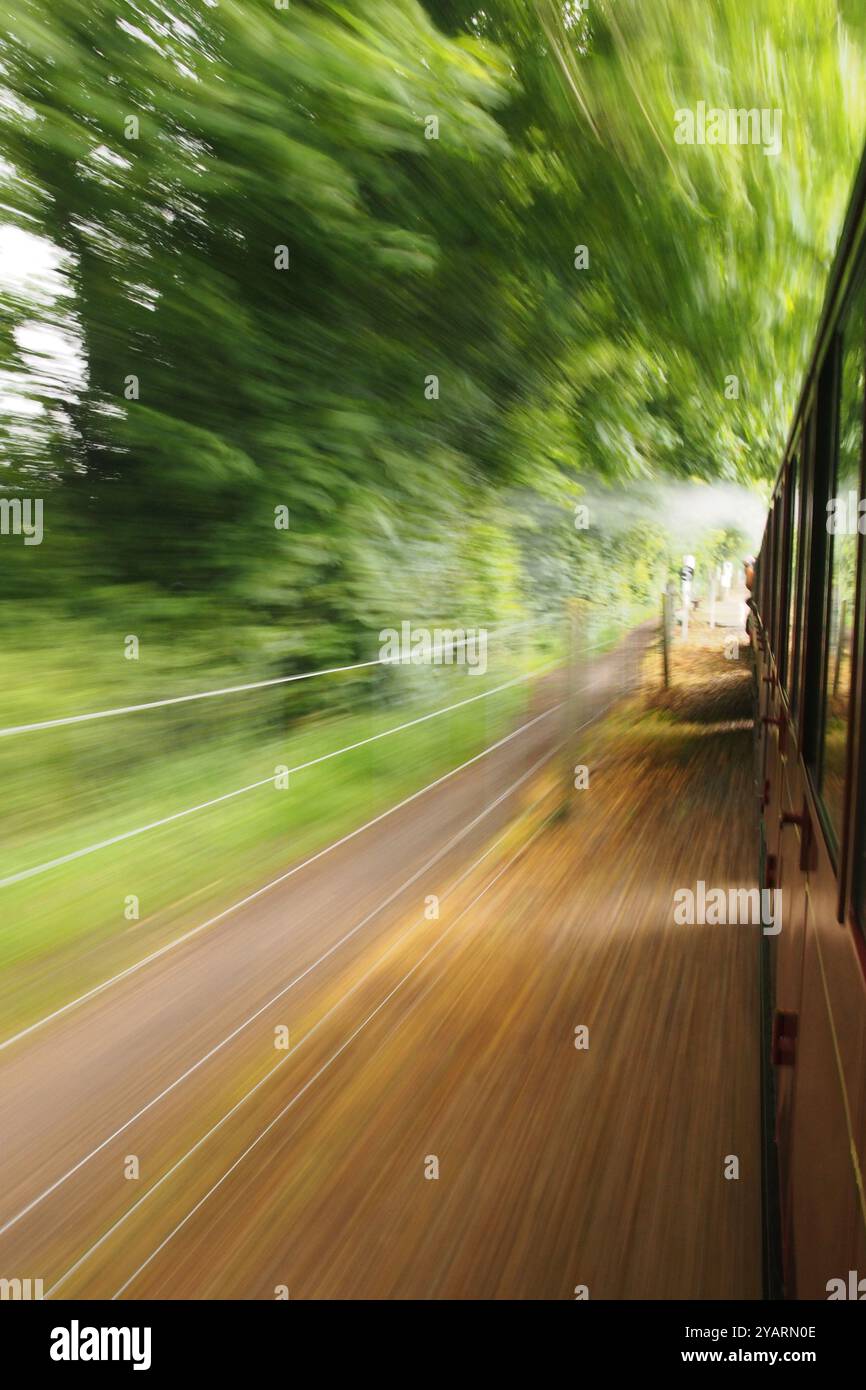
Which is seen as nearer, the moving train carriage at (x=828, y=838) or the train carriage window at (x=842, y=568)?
the moving train carriage at (x=828, y=838)

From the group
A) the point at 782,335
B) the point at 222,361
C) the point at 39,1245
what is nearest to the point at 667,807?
the point at 782,335

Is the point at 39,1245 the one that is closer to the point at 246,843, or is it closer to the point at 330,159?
the point at 246,843

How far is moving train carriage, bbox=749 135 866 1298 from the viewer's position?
80cm

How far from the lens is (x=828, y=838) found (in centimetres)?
115

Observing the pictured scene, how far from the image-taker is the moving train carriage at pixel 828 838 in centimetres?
80

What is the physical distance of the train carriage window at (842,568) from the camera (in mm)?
996

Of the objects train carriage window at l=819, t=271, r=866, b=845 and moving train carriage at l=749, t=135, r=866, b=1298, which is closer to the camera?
moving train carriage at l=749, t=135, r=866, b=1298

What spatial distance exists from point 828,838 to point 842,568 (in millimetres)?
329

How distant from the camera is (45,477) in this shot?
10.5ft

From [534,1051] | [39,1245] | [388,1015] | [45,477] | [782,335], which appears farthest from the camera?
[782,335]

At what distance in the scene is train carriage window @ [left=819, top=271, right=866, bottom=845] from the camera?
1.00 metres

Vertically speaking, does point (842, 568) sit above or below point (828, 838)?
above

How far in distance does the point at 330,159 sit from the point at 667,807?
348cm

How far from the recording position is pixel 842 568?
1.13 metres
